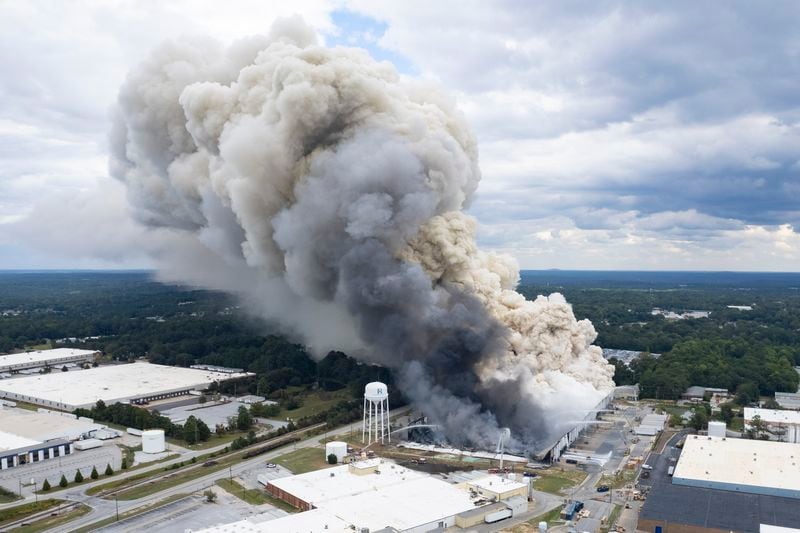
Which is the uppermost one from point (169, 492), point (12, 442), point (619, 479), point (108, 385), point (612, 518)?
point (108, 385)

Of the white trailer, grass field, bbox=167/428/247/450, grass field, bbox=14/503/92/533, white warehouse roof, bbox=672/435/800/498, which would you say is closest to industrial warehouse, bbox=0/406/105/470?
the white trailer

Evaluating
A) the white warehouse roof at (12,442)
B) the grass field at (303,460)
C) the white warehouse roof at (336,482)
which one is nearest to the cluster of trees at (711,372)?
the white warehouse roof at (336,482)

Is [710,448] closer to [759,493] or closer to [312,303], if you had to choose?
[759,493]

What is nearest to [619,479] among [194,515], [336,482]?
[336,482]

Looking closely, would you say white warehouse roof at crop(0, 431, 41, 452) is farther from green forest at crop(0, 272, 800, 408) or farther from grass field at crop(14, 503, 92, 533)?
green forest at crop(0, 272, 800, 408)

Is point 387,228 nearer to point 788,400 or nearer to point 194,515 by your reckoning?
point 194,515

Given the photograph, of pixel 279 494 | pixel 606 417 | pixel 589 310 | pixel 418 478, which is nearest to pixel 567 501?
pixel 418 478

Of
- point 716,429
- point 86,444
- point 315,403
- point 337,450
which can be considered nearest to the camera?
point 337,450
